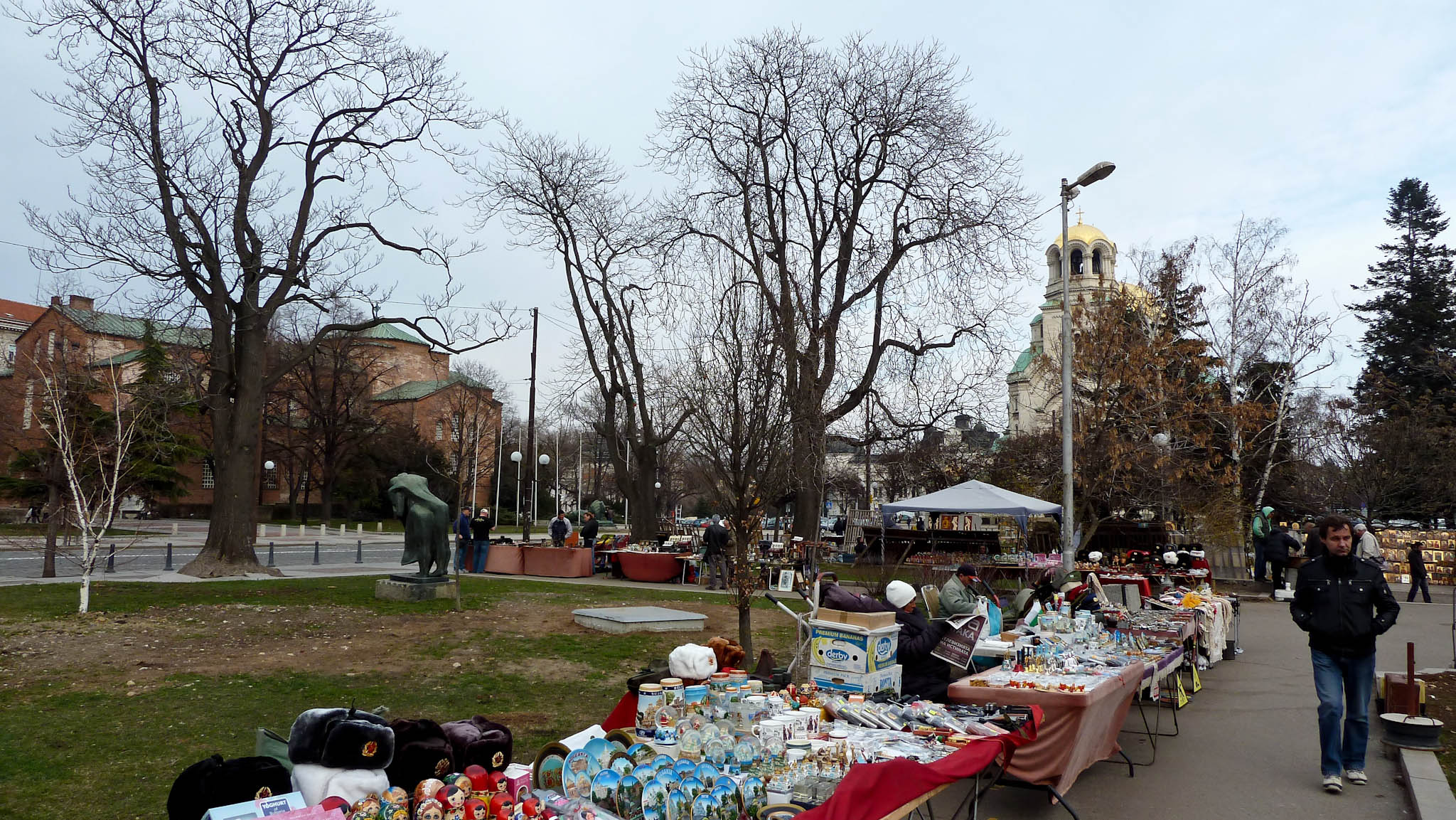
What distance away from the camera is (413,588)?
1540cm

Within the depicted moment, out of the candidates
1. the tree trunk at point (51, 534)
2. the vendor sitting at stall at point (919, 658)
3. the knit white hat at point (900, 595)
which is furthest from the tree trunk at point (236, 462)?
the vendor sitting at stall at point (919, 658)

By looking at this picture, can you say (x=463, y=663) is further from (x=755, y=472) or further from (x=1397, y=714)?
(x=1397, y=714)

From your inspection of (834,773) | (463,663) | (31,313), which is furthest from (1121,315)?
(31,313)

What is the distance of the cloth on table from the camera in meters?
3.40

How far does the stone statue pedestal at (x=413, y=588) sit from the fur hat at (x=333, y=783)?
12678 mm

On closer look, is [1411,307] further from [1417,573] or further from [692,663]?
[692,663]

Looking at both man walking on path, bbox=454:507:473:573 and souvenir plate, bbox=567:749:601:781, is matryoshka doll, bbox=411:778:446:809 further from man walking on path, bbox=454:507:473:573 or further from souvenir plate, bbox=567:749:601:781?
man walking on path, bbox=454:507:473:573

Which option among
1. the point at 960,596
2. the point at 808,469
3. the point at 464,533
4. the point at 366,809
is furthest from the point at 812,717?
the point at 464,533

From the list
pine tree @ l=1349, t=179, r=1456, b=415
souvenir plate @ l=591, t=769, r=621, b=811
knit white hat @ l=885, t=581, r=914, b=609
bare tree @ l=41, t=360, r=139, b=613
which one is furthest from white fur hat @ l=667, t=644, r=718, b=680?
pine tree @ l=1349, t=179, r=1456, b=415

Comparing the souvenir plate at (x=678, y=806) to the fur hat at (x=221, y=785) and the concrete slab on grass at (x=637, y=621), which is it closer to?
the fur hat at (x=221, y=785)

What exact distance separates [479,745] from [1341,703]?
6.18 m

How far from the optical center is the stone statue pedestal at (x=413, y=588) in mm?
15383

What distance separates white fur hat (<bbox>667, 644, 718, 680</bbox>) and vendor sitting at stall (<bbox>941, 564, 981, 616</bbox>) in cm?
389

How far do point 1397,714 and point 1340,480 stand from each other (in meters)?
33.1
